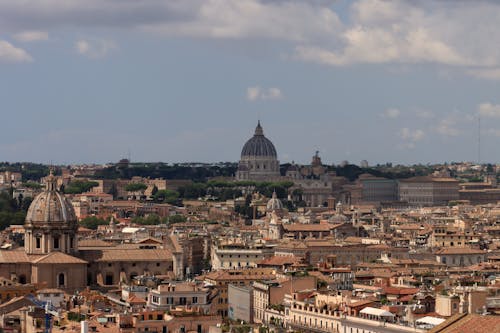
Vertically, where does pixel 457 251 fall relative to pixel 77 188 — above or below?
below

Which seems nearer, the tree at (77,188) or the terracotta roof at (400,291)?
the terracotta roof at (400,291)

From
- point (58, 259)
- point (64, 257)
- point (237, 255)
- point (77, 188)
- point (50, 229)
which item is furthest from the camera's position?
point (77, 188)

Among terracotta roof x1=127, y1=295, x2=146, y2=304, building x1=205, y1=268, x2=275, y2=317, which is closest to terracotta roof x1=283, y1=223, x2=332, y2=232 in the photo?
building x1=205, y1=268, x2=275, y2=317

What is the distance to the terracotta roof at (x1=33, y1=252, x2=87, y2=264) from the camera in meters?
83.0

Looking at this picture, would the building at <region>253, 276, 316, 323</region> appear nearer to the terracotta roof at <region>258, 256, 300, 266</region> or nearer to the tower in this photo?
the terracotta roof at <region>258, 256, 300, 266</region>

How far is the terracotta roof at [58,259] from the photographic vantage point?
8300 centimetres

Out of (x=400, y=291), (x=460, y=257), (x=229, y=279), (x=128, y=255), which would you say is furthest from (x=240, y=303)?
(x=460, y=257)

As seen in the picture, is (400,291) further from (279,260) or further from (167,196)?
(167,196)

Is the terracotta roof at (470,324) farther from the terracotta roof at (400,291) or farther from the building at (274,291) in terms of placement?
the building at (274,291)

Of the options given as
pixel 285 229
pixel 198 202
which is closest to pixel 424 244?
pixel 285 229

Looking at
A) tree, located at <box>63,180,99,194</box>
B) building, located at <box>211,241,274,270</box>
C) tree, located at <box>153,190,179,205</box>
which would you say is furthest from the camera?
tree, located at <box>63,180,99,194</box>

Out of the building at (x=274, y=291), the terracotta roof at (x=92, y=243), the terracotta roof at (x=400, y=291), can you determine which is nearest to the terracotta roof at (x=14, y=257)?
the terracotta roof at (x=92, y=243)

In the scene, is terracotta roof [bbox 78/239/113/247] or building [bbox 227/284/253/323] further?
terracotta roof [bbox 78/239/113/247]

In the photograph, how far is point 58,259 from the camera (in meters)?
83.6
